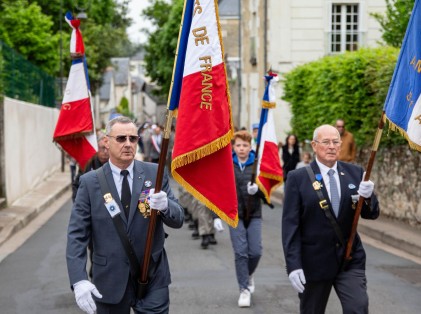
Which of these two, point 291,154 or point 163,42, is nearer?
point 291,154

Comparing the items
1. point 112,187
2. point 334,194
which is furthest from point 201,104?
point 334,194

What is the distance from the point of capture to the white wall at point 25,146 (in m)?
19.7

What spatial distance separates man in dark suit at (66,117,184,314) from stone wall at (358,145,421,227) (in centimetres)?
983

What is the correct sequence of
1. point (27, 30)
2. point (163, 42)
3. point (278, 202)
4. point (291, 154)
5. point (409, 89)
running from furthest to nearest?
point (163, 42) < point (27, 30) < point (278, 202) < point (291, 154) < point (409, 89)

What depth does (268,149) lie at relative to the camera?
36.2 ft

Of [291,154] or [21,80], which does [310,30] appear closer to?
[291,154]

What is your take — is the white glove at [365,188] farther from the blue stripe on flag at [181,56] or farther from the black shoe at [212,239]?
the black shoe at [212,239]

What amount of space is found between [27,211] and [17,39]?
64.9 feet

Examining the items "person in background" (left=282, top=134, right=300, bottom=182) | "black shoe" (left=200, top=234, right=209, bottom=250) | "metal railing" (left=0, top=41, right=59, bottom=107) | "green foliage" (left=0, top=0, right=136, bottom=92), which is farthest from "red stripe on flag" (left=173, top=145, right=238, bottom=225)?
"green foliage" (left=0, top=0, right=136, bottom=92)

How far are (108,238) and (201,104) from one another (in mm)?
1100

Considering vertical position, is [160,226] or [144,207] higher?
[144,207]

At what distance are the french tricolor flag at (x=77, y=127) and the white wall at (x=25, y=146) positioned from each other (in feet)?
24.5

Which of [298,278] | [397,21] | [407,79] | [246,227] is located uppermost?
[397,21]

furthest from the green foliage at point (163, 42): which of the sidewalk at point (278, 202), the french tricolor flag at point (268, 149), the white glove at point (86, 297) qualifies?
the white glove at point (86, 297)
